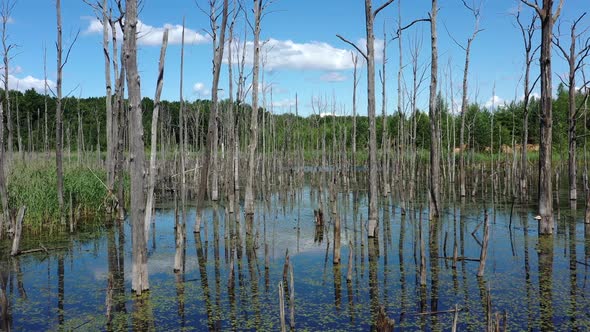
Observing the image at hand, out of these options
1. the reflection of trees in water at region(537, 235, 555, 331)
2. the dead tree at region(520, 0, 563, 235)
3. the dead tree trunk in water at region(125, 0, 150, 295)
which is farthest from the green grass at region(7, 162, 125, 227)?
the dead tree at region(520, 0, 563, 235)

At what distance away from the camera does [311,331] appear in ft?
16.5

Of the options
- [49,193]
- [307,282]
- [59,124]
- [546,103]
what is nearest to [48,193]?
[49,193]

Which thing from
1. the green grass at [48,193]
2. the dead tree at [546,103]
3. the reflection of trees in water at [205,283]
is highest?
the dead tree at [546,103]

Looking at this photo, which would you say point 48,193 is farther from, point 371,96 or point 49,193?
point 371,96

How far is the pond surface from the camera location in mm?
5355

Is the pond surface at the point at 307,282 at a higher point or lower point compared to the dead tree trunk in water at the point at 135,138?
lower

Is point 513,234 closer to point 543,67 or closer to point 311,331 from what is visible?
point 543,67

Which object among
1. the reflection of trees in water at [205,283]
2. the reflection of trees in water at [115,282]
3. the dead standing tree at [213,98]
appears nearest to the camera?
the reflection of trees in water at [115,282]

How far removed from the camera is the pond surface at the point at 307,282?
5355 millimetres

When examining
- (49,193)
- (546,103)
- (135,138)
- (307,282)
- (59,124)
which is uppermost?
(546,103)

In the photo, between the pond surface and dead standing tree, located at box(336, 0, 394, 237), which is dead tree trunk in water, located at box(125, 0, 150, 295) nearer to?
the pond surface

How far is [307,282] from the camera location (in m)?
6.91

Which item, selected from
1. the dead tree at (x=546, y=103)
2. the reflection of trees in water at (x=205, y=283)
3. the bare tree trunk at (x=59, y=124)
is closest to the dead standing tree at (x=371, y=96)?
the dead tree at (x=546, y=103)

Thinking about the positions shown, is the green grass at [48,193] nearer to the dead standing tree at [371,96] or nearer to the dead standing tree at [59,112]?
the dead standing tree at [59,112]
